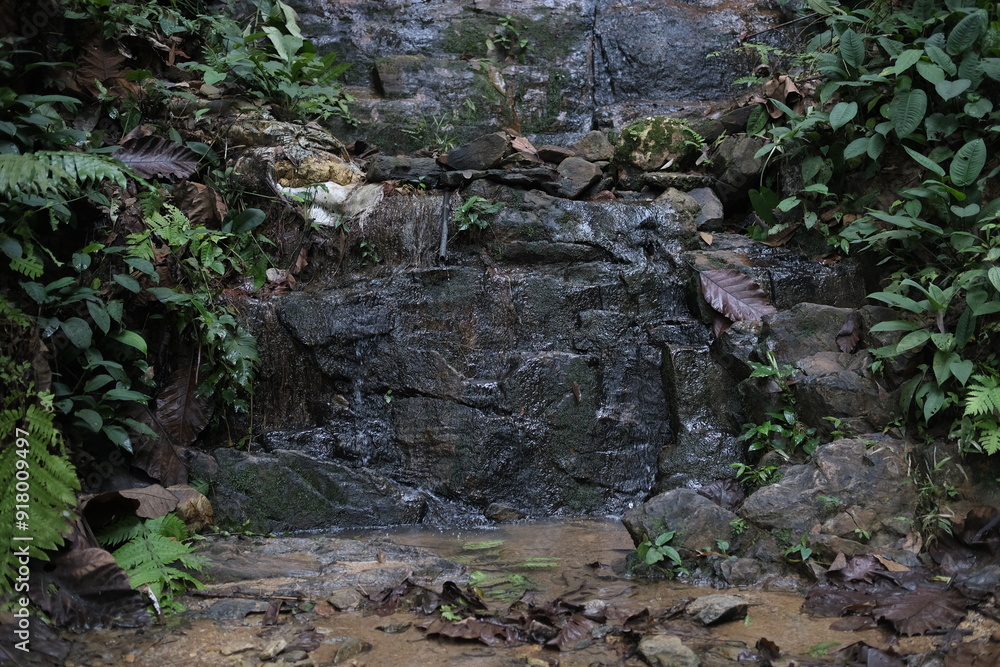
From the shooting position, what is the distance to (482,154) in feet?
21.5

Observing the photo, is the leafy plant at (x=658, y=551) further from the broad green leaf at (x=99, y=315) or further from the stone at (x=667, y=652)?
the broad green leaf at (x=99, y=315)

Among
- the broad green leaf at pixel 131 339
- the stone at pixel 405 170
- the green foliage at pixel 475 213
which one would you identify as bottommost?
the broad green leaf at pixel 131 339

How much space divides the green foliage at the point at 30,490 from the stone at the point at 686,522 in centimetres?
252

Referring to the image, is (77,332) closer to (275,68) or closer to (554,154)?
(275,68)

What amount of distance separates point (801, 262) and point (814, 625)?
3.52 metres

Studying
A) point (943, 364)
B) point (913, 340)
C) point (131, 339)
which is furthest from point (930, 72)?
point (131, 339)

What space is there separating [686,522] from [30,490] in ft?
9.36

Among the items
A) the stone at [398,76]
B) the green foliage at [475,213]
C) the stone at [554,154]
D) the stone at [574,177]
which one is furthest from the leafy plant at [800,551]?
the stone at [398,76]

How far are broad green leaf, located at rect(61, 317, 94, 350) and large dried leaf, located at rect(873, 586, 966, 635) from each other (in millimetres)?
4034

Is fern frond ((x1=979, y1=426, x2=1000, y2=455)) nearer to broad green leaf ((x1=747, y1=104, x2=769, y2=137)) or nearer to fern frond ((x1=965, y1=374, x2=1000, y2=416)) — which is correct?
fern frond ((x1=965, y1=374, x2=1000, y2=416))

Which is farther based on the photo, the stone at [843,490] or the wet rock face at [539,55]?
the wet rock face at [539,55]

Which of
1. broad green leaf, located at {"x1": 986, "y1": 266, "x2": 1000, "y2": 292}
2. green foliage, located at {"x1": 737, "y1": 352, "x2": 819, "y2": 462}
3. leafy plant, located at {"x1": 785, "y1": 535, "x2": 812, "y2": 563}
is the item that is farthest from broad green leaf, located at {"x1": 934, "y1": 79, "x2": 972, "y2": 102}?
leafy plant, located at {"x1": 785, "y1": 535, "x2": 812, "y2": 563}

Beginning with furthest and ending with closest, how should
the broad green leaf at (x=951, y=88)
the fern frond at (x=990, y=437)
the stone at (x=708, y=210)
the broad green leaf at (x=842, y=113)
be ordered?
the stone at (x=708, y=210) → the broad green leaf at (x=842, y=113) → the broad green leaf at (x=951, y=88) → the fern frond at (x=990, y=437)

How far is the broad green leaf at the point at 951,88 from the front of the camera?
15.7 feet
